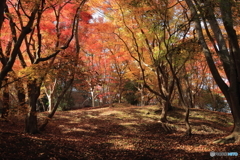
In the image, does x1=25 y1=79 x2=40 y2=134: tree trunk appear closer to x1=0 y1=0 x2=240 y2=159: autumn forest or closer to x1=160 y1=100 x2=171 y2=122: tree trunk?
x1=0 y1=0 x2=240 y2=159: autumn forest

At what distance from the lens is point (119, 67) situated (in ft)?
69.5

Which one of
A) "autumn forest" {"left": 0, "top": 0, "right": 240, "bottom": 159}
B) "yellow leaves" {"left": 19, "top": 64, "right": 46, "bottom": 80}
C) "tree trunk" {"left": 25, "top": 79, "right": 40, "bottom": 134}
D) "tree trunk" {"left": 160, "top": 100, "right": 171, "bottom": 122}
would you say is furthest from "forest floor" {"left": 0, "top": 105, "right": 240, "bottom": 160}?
"yellow leaves" {"left": 19, "top": 64, "right": 46, "bottom": 80}

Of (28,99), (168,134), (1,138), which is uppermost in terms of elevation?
(28,99)

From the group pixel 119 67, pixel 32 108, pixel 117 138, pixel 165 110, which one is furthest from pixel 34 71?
pixel 119 67

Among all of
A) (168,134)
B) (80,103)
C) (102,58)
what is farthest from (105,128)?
(80,103)

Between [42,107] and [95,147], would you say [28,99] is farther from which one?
[42,107]

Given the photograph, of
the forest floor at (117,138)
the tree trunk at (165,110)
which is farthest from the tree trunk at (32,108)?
the tree trunk at (165,110)

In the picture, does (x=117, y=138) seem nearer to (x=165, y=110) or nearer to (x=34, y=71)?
(x=165, y=110)

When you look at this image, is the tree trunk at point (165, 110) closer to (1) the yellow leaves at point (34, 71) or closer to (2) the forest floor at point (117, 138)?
(2) the forest floor at point (117, 138)

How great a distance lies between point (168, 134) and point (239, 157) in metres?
5.93

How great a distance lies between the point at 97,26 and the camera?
14.3 meters

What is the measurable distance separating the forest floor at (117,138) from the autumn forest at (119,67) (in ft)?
0.18

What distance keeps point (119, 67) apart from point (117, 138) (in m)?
12.5

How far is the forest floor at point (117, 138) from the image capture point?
5656 mm
